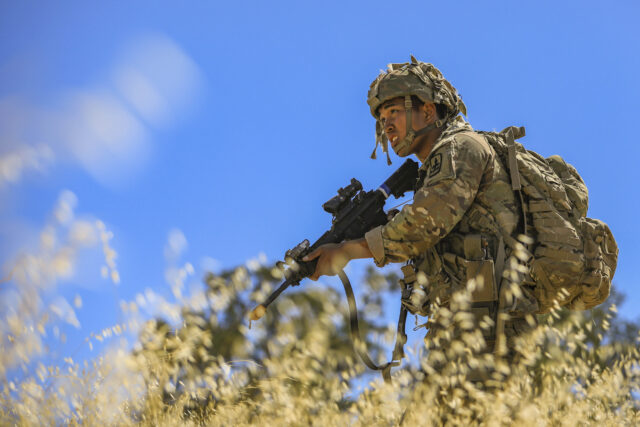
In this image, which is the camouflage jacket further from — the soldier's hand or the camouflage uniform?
the soldier's hand

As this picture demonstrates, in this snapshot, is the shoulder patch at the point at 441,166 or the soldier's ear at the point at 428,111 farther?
the soldier's ear at the point at 428,111

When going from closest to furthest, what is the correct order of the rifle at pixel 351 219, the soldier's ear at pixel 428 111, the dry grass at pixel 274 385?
the dry grass at pixel 274 385, the rifle at pixel 351 219, the soldier's ear at pixel 428 111

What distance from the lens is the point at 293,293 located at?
1491cm

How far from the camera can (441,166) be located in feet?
11.3

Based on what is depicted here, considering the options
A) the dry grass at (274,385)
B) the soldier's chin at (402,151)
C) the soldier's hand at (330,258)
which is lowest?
the dry grass at (274,385)

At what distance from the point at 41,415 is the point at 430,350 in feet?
6.91

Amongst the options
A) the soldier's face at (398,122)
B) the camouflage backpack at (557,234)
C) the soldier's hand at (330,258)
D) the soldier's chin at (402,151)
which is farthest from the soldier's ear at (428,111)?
the soldier's hand at (330,258)

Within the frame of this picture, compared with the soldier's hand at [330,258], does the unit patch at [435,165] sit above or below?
above

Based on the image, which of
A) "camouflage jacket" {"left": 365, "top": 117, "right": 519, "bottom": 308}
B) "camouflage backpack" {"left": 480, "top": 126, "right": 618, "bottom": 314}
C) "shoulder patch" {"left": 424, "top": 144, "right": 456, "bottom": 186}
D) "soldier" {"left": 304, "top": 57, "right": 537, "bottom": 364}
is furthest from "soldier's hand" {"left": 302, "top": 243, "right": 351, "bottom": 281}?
"camouflage backpack" {"left": 480, "top": 126, "right": 618, "bottom": 314}

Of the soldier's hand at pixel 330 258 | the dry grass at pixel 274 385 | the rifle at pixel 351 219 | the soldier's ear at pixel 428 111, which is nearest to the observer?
the dry grass at pixel 274 385

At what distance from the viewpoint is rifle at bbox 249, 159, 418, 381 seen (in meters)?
4.02

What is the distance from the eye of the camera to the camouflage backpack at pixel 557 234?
3445 mm

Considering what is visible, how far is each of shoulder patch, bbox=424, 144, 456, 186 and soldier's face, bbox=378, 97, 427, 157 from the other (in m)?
0.56

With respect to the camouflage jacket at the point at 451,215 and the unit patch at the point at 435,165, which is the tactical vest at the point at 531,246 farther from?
the unit patch at the point at 435,165
